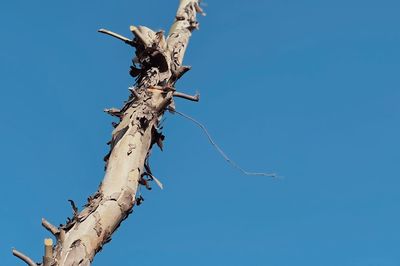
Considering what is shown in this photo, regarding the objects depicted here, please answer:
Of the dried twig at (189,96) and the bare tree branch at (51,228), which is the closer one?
the bare tree branch at (51,228)

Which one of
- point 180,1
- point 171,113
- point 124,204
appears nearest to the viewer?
point 124,204

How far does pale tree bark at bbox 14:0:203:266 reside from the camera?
4180 mm

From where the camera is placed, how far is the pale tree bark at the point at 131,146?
13.7ft

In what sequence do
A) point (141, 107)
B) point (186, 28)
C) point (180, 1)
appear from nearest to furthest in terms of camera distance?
point (141, 107), point (186, 28), point (180, 1)

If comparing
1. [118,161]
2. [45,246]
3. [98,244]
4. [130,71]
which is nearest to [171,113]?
[130,71]

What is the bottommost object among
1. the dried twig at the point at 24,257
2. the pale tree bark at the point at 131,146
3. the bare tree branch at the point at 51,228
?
the dried twig at the point at 24,257

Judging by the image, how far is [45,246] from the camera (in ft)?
12.5

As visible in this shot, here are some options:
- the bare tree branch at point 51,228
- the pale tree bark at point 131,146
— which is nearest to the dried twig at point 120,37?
the pale tree bark at point 131,146

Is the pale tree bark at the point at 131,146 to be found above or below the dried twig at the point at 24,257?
above

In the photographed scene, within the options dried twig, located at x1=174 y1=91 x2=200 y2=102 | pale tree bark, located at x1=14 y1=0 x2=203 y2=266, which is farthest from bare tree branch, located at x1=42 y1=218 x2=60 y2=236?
dried twig, located at x1=174 y1=91 x2=200 y2=102

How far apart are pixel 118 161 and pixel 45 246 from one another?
112cm

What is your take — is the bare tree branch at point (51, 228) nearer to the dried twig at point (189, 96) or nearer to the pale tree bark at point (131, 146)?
the pale tree bark at point (131, 146)

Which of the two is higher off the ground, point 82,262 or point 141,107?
point 141,107

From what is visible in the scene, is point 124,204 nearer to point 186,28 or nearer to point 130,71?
point 130,71
